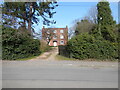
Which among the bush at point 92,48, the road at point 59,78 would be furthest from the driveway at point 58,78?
the bush at point 92,48

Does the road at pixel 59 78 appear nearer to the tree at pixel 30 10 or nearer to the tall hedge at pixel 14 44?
the tall hedge at pixel 14 44

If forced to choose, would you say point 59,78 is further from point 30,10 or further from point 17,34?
point 30,10

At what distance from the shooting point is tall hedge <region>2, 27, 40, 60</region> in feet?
36.0

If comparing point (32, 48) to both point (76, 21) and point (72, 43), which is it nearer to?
point (72, 43)

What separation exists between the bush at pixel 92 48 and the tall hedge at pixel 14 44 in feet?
18.0

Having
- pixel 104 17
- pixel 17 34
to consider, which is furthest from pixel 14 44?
pixel 104 17

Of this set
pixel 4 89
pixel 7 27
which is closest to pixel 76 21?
pixel 7 27

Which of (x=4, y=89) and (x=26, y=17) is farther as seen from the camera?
(x=26, y=17)

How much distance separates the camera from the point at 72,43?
11750 millimetres

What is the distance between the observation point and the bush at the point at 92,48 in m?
11.0

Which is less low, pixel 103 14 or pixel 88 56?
pixel 103 14

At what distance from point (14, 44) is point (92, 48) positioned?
337 inches

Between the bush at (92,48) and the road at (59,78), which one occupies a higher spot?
the bush at (92,48)

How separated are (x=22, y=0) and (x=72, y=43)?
385 inches
